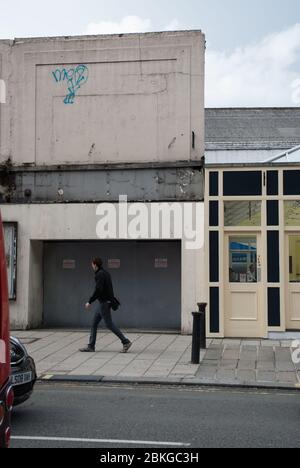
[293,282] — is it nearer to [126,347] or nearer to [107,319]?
[126,347]

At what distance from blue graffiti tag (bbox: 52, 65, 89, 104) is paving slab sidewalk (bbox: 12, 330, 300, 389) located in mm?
5877

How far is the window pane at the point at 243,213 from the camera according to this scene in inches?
517

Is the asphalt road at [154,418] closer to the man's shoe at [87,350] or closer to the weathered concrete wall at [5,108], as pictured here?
the man's shoe at [87,350]

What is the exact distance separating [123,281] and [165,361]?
14.8ft

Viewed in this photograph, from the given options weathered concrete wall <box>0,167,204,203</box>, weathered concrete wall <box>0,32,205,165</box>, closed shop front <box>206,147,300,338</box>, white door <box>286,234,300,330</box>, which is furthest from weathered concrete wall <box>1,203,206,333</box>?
white door <box>286,234,300,330</box>

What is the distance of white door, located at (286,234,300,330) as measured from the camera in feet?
42.3

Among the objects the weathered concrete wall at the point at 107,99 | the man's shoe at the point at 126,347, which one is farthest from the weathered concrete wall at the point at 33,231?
the man's shoe at the point at 126,347

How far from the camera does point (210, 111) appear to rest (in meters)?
19.4

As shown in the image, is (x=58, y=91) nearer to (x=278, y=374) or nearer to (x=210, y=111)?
(x=210, y=111)

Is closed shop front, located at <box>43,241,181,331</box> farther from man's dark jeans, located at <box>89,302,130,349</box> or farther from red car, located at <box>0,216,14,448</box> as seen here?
red car, located at <box>0,216,14,448</box>

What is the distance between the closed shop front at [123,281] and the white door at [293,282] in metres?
2.81

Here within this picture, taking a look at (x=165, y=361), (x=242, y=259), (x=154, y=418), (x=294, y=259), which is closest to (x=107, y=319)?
(x=165, y=361)

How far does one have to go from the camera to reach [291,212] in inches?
514
